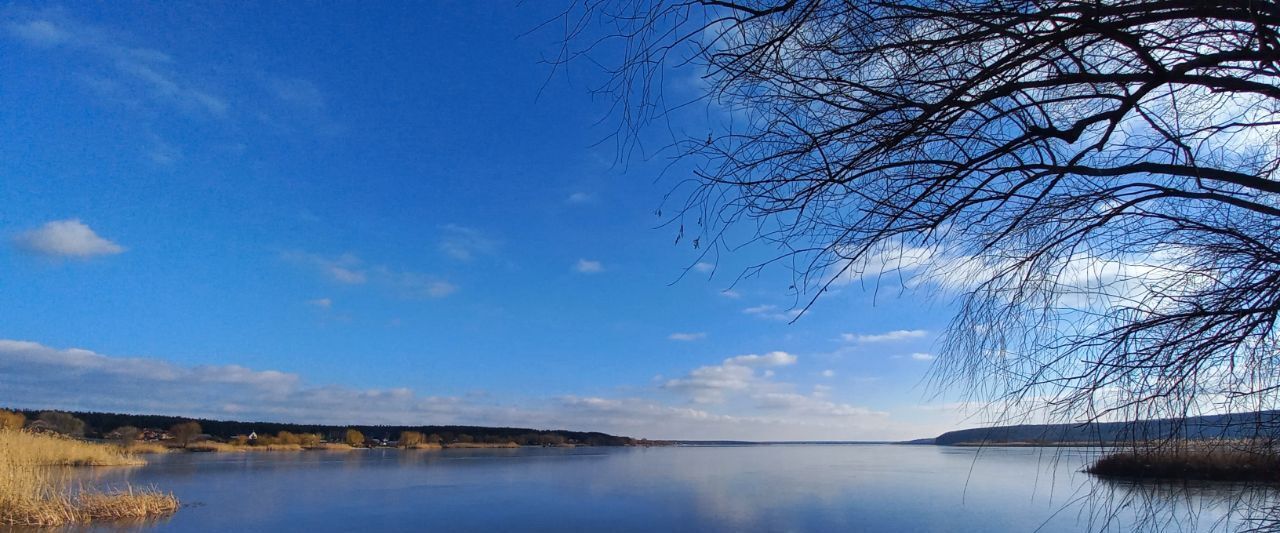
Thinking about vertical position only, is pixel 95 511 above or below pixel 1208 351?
below

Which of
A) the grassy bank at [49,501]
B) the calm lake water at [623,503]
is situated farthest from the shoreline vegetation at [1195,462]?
the grassy bank at [49,501]

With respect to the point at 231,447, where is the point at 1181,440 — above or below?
above

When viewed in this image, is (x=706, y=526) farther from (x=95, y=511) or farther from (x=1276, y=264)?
(x=1276, y=264)

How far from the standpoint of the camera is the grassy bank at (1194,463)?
2.37 metres

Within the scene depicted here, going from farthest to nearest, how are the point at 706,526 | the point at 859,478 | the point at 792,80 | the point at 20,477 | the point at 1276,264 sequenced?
the point at 859,478, the point at 706,526, the point at 20,477, the point at 1276,264, the point at 792,80

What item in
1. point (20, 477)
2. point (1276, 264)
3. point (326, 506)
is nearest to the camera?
point (1276, 264)

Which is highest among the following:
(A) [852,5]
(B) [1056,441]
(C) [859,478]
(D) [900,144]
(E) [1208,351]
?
(A) [852,5]

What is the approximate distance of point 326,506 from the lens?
19.6 metres

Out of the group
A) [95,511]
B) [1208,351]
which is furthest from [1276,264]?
[95,511]

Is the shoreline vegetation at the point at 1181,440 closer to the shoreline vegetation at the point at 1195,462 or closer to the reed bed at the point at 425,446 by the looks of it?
the shoreline vegetation at the point at 1195,462

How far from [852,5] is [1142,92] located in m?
0.82

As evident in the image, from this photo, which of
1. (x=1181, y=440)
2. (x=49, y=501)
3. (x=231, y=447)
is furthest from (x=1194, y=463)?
(x=231, y=447)

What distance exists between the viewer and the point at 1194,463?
269cm

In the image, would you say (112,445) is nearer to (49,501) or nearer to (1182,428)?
(49,501)
